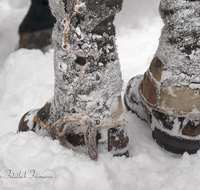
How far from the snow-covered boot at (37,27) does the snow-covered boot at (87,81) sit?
1.06 meters

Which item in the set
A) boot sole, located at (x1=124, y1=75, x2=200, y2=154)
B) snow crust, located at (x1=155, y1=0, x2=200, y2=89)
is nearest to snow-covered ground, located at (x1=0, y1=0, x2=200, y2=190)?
boot sole, located at (x1=124, y1=75, x2=200, y2=154)

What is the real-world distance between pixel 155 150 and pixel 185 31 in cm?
39

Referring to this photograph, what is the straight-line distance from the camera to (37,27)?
162 cm

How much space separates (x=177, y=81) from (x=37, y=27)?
1253mm

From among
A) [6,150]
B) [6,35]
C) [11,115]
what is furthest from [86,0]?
[6,35]

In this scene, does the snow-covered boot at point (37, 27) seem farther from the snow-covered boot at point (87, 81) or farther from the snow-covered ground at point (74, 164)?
the snow-covered boot at point (87, 81)

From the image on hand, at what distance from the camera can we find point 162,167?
630 mm

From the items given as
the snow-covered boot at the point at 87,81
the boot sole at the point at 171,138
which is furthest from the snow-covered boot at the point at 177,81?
the snow-covered boot at the point at 87,81

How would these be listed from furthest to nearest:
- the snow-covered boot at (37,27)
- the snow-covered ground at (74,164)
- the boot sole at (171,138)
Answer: the snow-covered boot at (37,27) < the boot sole at (171,138) < the snow-covered ground at (74,164)

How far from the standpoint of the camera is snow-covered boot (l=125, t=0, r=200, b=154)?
23.4 inches

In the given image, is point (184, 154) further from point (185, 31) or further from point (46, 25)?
point (46, 25)

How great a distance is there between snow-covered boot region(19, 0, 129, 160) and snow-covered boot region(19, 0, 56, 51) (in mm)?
1060

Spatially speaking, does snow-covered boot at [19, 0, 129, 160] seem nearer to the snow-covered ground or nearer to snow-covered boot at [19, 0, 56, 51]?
the snow-covered ground

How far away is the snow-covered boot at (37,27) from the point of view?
1607mm
